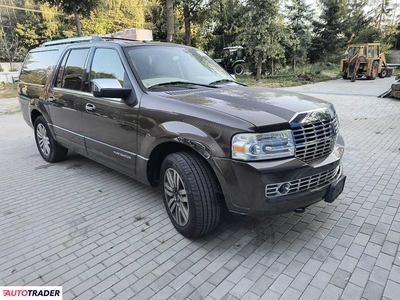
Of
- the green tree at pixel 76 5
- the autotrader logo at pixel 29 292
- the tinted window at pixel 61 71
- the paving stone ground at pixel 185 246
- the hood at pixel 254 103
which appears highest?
the green tree at pixel 76 5

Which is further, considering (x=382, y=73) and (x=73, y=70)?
(x=382, y=73)

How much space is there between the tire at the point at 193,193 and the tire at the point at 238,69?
802 inches

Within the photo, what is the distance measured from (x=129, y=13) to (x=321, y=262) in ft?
107

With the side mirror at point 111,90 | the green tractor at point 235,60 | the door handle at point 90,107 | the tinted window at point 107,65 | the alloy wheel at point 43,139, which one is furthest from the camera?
the green tractor at point 235,60

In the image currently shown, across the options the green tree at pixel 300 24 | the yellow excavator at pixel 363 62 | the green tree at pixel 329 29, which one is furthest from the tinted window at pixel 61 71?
the green tree at pixel 329 29

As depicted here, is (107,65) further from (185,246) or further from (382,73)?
(382,73)

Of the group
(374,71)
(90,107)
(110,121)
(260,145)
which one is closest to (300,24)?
(374,71)

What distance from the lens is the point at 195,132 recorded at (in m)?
2.41

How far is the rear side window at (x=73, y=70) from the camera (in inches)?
147

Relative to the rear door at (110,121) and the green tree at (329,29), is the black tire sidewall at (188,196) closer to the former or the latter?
the rear door at (110,121)

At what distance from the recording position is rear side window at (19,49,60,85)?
4.43 meters

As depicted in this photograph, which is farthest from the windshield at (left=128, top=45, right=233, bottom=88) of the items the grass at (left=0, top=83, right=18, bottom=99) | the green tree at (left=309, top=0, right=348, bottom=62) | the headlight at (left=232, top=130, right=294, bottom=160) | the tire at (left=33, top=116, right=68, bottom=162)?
the green tree at (left=309, top=0, right=348, bottom=62)

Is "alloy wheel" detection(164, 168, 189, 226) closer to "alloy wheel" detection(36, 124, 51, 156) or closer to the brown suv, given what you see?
the brown suv

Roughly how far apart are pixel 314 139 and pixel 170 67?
1783 millimetres
